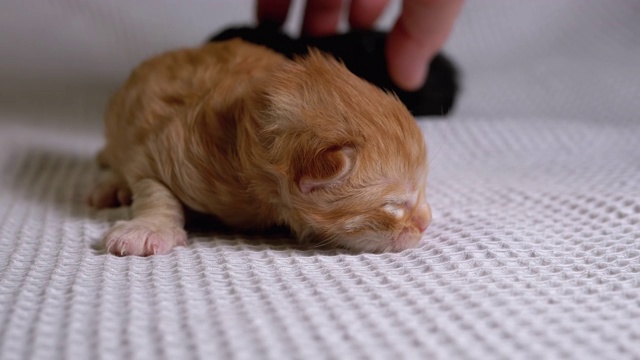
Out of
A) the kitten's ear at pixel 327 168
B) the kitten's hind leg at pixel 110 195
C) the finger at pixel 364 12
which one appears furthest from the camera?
the finger at pixel 364 12

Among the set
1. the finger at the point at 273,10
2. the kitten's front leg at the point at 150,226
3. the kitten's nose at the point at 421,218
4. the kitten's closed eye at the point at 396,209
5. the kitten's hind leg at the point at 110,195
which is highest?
the finger at the point at 273,10

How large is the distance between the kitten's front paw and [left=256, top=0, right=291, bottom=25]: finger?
3.77 ft

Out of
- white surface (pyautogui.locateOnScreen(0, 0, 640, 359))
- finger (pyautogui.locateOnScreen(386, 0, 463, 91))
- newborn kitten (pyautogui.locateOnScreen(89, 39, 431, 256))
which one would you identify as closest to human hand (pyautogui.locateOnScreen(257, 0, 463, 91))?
finger (pyautogui.locateOnScreen(386, 0, 463, 91))

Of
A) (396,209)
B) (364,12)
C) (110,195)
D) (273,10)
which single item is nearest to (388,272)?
(396,209)

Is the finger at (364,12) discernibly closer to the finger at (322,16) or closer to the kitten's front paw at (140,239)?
the finger at (322,16)

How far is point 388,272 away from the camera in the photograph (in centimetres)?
96

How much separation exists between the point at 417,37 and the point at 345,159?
813 millimetres

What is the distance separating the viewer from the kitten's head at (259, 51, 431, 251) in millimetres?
1017

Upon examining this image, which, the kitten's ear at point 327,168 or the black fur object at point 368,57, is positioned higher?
the kitten's ear at point 327,168

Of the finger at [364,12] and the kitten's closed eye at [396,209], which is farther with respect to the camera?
the finger at [364,12]

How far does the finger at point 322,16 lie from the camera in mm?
2062

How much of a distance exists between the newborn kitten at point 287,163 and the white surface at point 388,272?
0.05m

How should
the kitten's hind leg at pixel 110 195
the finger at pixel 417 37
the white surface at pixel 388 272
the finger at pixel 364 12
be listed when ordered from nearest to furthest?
1. the white surface at pixel 388 272
2. the kitten's hind leg at pixel 110 195
3. the finger at pixel 417 37
4. the finger at pixel 364 12

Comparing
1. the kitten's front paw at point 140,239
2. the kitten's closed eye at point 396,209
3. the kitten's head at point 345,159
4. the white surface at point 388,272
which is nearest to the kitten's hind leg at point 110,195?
the white surface at point 388,272
